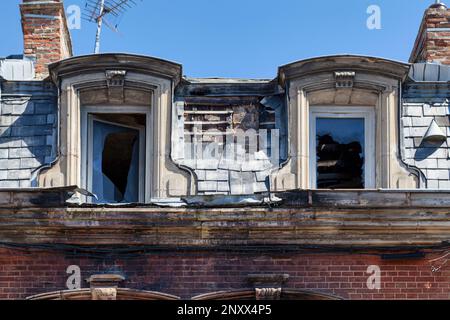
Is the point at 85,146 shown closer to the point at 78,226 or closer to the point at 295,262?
the point at 78,226

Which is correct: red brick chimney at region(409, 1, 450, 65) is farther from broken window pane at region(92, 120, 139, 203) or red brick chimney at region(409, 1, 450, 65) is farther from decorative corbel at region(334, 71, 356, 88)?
broken window pane at region(92, 120, 139, 203)

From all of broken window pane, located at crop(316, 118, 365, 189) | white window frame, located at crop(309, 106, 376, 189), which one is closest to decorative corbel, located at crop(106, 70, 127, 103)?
white window frame, located at crop(309, 106, 376, 189)

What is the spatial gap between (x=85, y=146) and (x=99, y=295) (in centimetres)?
227

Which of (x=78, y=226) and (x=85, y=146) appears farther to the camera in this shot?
(x=85, y=146)

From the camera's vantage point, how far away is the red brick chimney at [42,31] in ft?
59.7

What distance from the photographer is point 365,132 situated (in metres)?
16.8

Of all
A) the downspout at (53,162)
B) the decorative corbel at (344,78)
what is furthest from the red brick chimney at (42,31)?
the decorative corbel at (344,78)

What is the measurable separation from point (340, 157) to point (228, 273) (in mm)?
2363

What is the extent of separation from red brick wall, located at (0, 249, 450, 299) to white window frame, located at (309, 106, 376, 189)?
4.27 feet

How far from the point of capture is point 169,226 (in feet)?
50.9

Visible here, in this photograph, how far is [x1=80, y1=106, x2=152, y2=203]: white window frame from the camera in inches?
649

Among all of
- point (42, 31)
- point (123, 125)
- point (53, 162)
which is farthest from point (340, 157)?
point (42, 31)

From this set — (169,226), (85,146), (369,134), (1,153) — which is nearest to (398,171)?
(369,134)

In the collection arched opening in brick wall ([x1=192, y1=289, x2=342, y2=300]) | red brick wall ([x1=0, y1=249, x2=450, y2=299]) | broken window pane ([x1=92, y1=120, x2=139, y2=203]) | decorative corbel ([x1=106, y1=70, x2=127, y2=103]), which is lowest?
arched opening in brick wall ([x1=192, y1=289, x2=342, y2=300])
